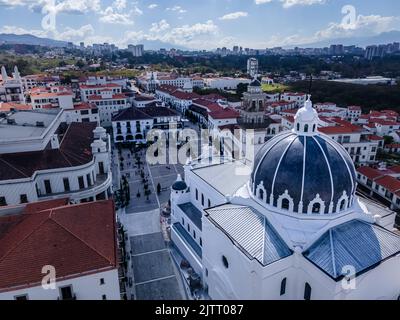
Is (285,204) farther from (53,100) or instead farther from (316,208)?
(53,100)

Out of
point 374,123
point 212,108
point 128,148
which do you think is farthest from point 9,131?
point 374,123

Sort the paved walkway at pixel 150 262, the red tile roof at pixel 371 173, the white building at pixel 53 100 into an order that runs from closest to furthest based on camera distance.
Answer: the paved walkway at pixel 150 262 < the red tile roof at pixel 371 173 < the white building at pixel 53 100

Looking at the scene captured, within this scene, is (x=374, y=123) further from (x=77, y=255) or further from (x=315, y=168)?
(x=77, y=255)

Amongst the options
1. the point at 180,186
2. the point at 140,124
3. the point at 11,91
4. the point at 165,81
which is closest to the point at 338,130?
the point at 180,186

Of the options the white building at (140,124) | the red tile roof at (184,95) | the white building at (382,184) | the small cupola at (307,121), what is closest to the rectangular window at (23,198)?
the small cupola at (307,121)

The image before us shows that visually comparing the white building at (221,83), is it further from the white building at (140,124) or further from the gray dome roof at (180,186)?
the gray dome roof at (180,186)
